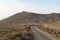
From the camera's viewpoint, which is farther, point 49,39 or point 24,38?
point 24,38

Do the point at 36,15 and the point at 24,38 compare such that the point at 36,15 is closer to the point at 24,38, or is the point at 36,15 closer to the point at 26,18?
the point at 26,18

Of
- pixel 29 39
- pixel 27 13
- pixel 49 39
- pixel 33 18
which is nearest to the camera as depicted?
pixel 49 39

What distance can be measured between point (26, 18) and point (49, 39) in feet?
540

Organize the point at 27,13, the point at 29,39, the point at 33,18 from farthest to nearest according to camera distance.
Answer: the point at 27,13
the point at 33,18
the point at 29,39

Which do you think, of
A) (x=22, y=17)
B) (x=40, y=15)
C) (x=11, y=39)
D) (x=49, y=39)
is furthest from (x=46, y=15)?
(x=49, y=39)

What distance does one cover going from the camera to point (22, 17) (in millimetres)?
183750

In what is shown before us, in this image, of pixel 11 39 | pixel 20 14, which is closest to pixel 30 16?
pixel 20 14

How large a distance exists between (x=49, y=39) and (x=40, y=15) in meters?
173

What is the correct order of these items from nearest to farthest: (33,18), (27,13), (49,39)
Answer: (49,39) < (33,18) < (27,13)

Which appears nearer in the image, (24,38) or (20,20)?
(24,38)

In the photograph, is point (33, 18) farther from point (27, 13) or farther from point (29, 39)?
point (29, 39)

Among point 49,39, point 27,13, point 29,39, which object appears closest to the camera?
point 49,39

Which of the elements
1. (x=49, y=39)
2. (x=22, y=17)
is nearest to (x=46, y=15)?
(x=22, y=17)

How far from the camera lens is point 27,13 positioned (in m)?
194
